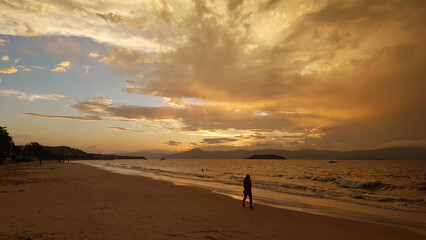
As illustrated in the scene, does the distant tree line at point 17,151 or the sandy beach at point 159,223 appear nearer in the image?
the sandy beach at point 159,223

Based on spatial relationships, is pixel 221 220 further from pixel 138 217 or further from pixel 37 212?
pixel 37 212

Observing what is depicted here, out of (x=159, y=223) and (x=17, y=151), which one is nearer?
(x=159, y=223)

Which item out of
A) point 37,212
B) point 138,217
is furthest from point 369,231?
point 37,212

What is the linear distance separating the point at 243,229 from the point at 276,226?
80.7 inches

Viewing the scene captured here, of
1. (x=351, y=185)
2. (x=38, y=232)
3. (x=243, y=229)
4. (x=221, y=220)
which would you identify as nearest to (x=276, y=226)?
(x=243, y=229)

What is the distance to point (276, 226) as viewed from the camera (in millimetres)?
11867

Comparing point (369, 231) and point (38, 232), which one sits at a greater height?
point (38, 232)

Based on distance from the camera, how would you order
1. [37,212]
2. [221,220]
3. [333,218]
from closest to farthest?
1. [37,212]
2. [221,220]
3. [333,218]

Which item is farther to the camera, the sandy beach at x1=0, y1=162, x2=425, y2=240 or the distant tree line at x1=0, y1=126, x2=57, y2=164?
the distant tree line at x1=0, y1=126, x2=57, y2=164

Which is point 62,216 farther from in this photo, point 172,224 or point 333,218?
point 333,218

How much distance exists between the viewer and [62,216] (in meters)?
11.2

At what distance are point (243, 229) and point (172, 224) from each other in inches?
134

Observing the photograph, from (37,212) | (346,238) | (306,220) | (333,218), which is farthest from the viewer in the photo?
(333,218)

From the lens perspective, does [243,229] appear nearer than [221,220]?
Yes
